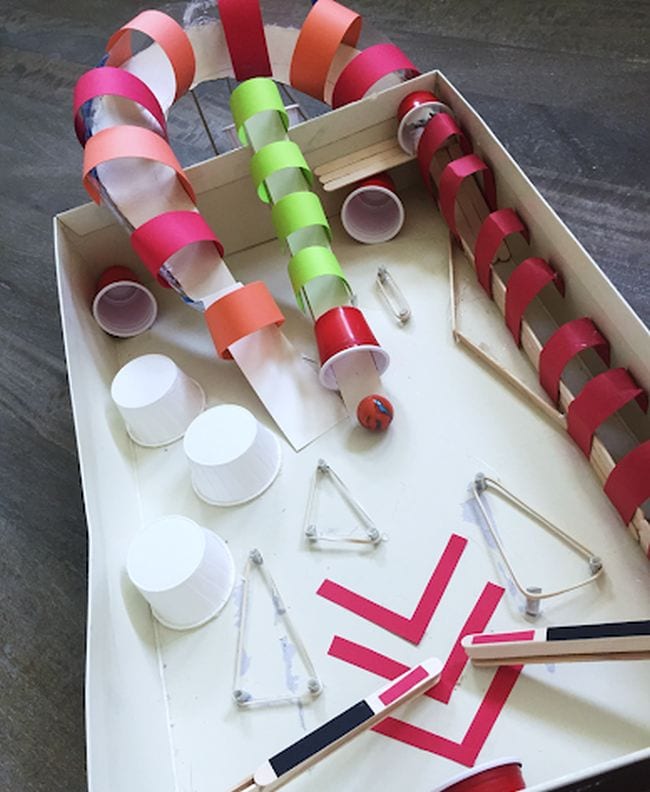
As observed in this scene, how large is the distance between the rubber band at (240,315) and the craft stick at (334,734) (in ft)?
1.49

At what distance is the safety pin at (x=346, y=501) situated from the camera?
93 cm

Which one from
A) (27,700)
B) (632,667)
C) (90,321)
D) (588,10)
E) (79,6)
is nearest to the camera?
(632,667)

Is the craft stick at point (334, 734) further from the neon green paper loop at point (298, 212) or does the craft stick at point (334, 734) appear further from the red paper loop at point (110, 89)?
the red paper loop at point (110, 89)

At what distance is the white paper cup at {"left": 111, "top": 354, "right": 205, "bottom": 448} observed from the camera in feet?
3.34

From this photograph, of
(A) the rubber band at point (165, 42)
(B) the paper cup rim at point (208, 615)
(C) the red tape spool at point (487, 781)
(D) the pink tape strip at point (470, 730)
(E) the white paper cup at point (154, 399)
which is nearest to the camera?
(C) the red tape spool at point (487, 781)

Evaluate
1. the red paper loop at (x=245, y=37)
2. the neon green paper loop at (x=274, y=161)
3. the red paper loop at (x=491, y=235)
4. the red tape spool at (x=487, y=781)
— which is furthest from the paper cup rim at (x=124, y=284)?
Answer: the red tape spool at (x=487, y=781)

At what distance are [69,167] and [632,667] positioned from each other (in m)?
1.28

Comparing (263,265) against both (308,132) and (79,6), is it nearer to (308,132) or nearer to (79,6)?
(308,132)

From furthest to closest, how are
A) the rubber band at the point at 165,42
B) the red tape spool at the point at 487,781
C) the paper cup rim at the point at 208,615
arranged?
the rubber band at the point at 165,42
the paper cup rim at the point at 208,615
the red tape spool at the point at 487,781

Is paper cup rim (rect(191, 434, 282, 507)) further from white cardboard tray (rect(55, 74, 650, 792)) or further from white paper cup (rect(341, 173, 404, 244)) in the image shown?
white paper cup (rect(341, 173, 404, 244))

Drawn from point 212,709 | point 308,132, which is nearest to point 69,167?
point 308,132

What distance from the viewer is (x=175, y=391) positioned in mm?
1028

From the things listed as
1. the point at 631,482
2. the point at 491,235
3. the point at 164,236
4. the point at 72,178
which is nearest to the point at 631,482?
the point at 631,482

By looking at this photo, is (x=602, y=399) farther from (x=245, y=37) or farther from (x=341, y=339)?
(x=245, y=37)
